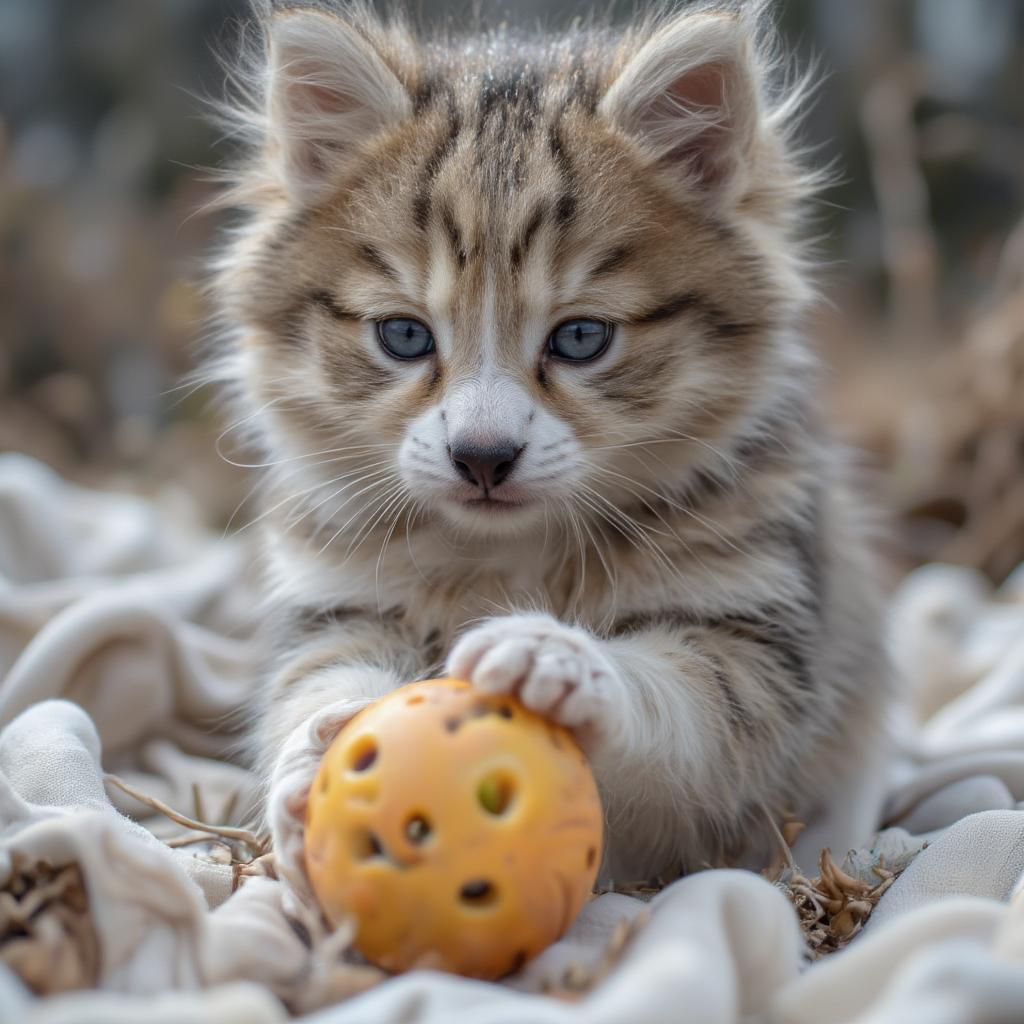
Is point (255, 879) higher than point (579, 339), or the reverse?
point (579, 339)

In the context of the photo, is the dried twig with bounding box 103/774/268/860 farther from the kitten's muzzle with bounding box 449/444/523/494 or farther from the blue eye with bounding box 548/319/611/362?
the blue eye with bounding box 548/319/611/362

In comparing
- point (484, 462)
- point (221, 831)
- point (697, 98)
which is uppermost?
point (697, 98)

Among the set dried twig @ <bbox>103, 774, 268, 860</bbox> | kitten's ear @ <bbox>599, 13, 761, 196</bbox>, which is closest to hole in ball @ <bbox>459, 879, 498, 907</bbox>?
dried twig @ <bbox>103, 774, 268, 860</bbox>

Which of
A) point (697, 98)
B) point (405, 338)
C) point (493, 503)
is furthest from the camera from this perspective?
point (697, 98)

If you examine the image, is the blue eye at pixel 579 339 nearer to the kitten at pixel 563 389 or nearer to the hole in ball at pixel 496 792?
the kitten at pixel 563 389

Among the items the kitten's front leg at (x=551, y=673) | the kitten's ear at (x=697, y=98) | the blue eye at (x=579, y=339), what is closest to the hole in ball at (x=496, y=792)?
the kitten's front leg at (x=551, y=673)

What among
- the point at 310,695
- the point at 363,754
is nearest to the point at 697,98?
the point at 310,695

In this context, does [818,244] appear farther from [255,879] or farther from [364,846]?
[364,846]
